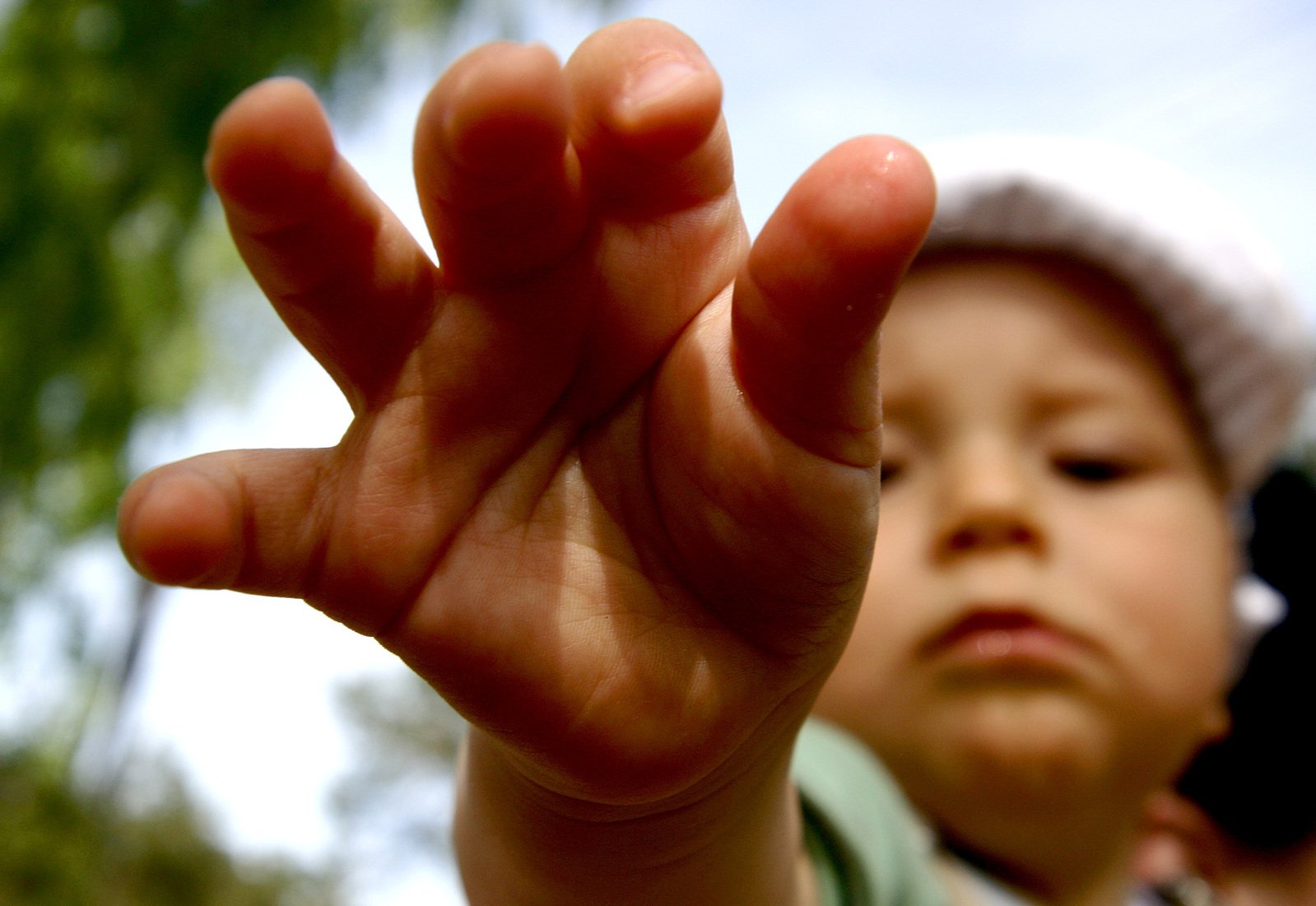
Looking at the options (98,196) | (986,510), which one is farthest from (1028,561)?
(98,196)

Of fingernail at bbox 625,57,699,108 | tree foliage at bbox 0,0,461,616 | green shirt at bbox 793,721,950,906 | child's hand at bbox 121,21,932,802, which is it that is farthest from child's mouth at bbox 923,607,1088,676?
tree foliage at bbox 0,0,461,616

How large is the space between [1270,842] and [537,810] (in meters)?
2.08

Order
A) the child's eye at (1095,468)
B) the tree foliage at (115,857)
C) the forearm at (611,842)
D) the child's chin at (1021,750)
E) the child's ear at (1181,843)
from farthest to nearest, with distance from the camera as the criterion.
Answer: the tree foliage at (115,857) < the child's ear at (1181,843) < the child's eye at (1095,468) < the child's chin at (1021,750) < the forearm at (611,842)

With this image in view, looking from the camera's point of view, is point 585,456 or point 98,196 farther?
point 98,196

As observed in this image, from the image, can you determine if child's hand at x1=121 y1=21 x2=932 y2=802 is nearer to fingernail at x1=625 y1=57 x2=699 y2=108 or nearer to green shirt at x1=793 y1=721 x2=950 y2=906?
fingernail at x1=625 y1=57 x2=699 y2=108

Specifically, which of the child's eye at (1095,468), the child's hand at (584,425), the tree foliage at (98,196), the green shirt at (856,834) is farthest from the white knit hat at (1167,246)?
the tree foliage at (98,196)

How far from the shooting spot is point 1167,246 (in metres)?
1.47

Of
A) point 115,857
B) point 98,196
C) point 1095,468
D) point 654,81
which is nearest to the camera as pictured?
point 654,81

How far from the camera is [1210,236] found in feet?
4.99

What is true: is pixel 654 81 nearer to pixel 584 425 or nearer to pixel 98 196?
pixel 584 425

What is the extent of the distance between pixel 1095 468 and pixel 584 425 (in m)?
0.91

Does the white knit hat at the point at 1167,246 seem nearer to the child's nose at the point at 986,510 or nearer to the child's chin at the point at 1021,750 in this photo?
the child's nose at the point at 986,510

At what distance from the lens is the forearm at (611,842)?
76cm

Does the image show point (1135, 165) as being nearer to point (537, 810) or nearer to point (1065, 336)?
point (1065, 336)
